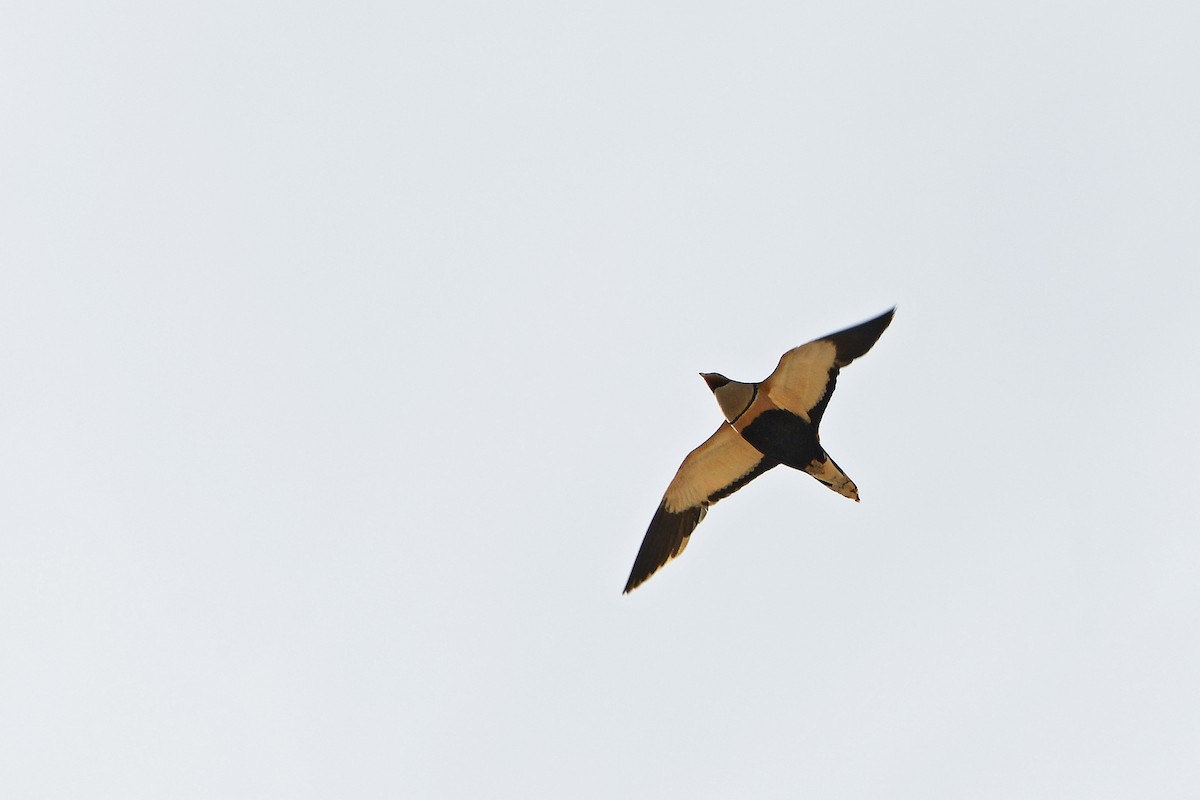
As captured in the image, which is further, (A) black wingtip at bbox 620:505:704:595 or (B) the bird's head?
(A) black wingtip at bbox 620:505:704:595

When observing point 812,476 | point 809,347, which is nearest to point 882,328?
point 809,347

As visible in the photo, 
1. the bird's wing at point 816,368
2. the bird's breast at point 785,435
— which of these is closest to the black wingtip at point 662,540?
the bird's breast at point 785,435

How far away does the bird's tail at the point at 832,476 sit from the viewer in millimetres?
23453

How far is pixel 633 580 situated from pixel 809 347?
519cm

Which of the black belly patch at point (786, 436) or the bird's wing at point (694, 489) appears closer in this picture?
the black belly patch at point (786, 436)

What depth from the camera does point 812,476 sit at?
942 inches

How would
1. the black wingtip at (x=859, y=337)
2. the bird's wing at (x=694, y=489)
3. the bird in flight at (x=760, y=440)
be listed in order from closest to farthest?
the black wingtip at (x=859, y=337), the bird in flight at (x=760, y=440), the bird's wing at (x=694, y=489)

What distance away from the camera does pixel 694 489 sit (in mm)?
25125

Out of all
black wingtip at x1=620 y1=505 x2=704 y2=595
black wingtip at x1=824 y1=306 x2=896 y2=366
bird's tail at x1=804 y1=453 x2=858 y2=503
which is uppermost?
black wingtip at x1=824 y1=306 x2=896 y2=366

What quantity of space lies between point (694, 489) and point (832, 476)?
276 centimetres

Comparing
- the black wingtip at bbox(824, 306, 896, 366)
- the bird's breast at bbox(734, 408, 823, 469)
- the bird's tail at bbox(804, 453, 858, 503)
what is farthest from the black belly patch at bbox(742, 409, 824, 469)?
the black wingtip at bbox(824, 306, 896, 366)

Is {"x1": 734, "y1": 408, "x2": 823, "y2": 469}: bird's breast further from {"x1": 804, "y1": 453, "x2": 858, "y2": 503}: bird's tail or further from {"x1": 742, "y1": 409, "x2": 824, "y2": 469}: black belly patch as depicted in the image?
{"x1": 804, "y1": 453, "x2": 858, "y2": 503}: bird's tail

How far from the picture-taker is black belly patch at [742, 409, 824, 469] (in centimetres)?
2350

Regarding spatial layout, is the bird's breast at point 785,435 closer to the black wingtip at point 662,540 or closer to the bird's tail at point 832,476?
the bird's tail at point 832,476
